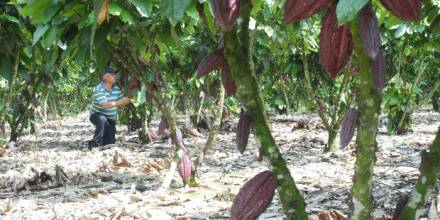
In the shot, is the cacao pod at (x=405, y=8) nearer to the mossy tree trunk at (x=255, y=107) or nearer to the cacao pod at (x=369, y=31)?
the cacao pod at (x=369, y=31)

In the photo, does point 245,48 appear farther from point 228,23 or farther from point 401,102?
point 401,102

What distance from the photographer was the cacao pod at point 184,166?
92.8 inches

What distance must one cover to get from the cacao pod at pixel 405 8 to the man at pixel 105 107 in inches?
143

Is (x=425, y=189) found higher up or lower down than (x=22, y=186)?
higher up

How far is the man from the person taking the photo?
4.36 metres

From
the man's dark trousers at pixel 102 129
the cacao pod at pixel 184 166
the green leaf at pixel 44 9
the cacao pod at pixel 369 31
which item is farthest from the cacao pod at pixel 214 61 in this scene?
the man's dark trousers at pixel 102 129

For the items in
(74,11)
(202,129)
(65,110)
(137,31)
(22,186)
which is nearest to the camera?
(74,11)

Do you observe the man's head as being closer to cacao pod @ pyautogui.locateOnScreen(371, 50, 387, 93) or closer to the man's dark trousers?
the man's dark trousers

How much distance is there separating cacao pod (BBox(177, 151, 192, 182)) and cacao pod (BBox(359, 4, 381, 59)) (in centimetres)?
174

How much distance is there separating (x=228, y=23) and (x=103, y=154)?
10.8 ft

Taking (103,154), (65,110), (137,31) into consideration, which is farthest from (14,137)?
(65,110)

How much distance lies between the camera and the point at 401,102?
15.7ft

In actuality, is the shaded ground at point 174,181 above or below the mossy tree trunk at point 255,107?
below

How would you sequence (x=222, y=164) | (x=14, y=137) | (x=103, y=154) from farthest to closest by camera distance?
(x=14, y=137)
(x=103, y=154)
(x=222, y=164)
